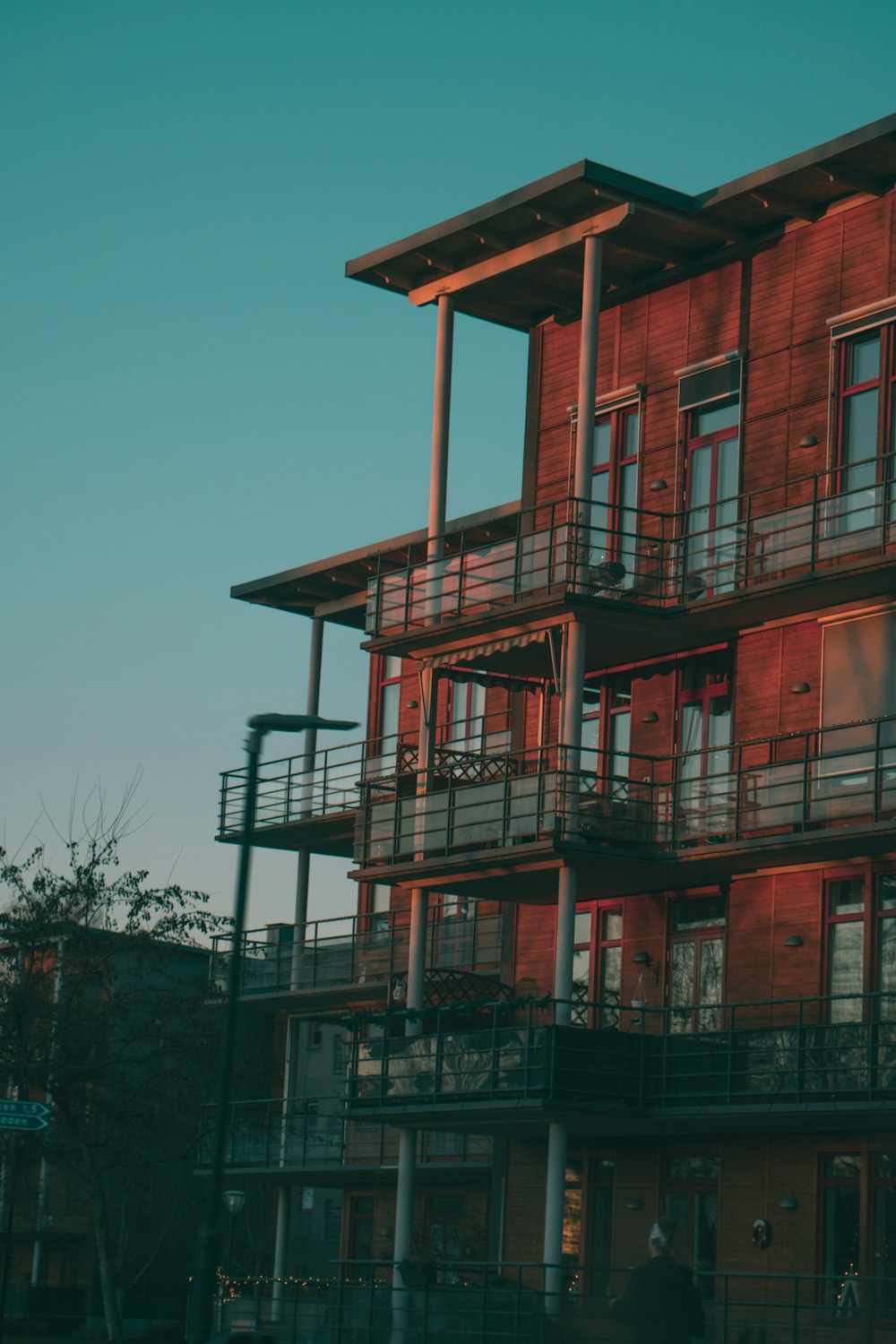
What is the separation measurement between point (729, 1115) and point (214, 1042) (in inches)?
580

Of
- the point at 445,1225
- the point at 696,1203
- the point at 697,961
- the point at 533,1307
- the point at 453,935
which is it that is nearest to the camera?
the point at 533,1307

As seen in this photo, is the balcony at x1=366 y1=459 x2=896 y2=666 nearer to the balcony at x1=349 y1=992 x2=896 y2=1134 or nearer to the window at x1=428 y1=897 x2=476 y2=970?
the balcony at x1=349 y1=992 x2=896 y2=1134

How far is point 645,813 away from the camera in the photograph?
29.2 meters

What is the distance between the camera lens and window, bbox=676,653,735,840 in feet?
92.3

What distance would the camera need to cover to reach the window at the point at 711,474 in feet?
95.3

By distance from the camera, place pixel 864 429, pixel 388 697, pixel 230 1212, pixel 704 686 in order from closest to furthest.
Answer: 1. pixel 864 429
2. pixel 704 686
3. pixel 388 697
4. pixel 230 1212

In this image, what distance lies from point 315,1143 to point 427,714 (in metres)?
12.2

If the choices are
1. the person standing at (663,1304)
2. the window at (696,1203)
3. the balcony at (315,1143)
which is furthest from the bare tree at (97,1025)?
the person standing at (663,1304)

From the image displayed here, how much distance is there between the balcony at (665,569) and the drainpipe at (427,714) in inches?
19.5

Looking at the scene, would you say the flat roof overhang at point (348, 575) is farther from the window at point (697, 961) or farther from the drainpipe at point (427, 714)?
the window at point (697, 961)

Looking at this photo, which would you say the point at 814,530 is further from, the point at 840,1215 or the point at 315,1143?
the point at 315,1143

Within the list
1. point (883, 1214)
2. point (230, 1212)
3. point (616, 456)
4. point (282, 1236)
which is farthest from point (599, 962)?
point (230, 1212)

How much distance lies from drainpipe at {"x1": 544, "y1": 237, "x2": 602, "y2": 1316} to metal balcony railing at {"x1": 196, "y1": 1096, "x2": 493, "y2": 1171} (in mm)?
6957

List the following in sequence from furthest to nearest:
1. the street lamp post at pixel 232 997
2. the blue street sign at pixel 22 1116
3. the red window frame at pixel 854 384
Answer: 1. the red window frame at pixel 854 384
2. the blue street sign at pixel 22 1116
3. the street lamp post at pixel 232 997
